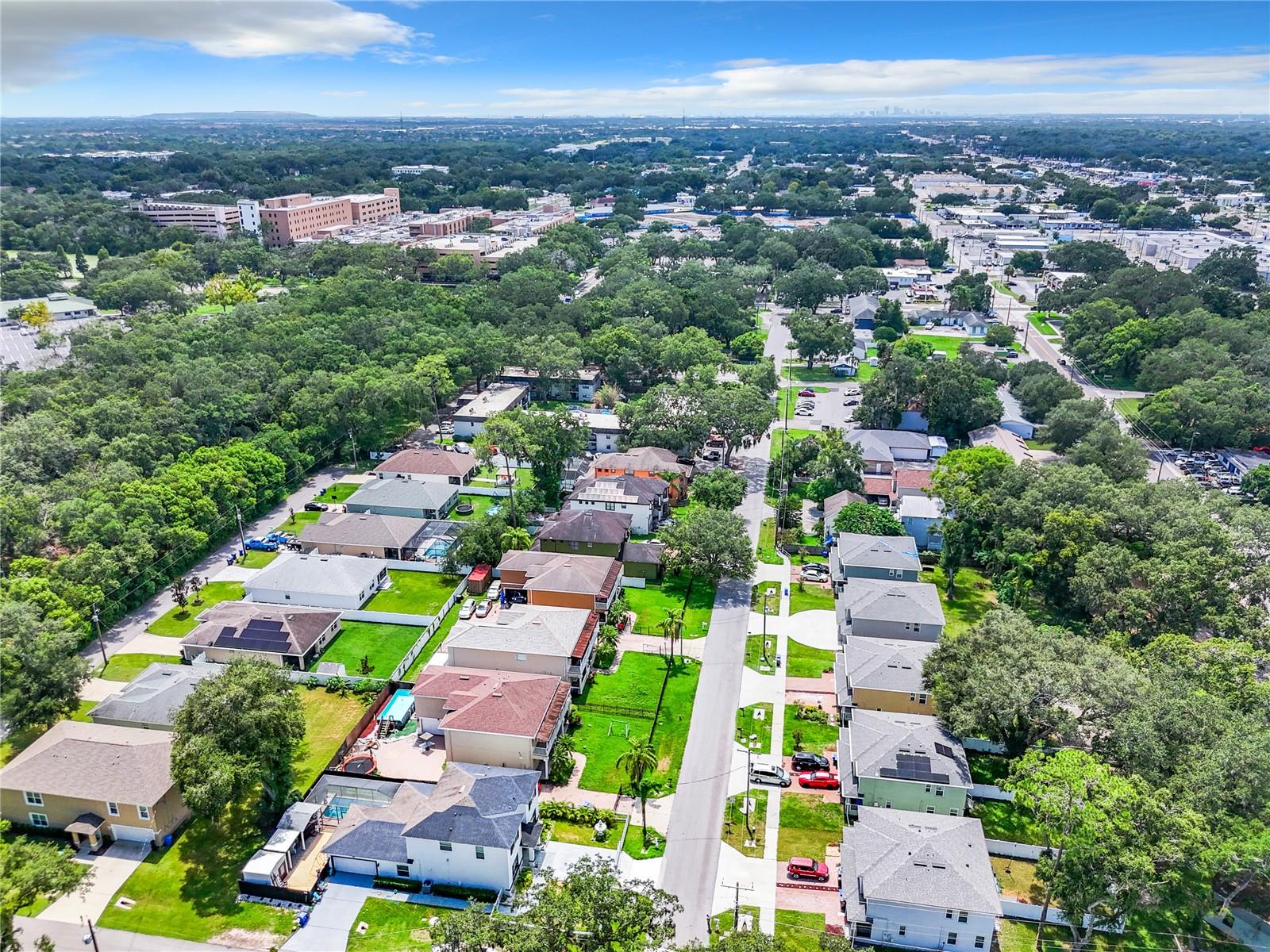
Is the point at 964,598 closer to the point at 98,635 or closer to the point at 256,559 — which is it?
the point at 256,559

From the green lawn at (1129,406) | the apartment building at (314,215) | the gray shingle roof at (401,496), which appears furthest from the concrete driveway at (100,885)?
the apartment building at (314,215)

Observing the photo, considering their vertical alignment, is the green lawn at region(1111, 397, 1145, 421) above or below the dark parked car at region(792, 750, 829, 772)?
above

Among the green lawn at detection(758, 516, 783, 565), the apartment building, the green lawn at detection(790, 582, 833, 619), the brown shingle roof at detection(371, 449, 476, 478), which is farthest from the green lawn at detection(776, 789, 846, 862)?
the apartment building

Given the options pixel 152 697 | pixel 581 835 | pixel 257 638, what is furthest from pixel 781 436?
pixel 152 697

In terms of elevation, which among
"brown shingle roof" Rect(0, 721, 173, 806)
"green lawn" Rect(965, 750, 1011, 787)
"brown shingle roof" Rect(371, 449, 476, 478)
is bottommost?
"green lawn" Rect(965, 750, 1011, 787)

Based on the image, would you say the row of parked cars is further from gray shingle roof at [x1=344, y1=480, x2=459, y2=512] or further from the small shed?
gray shingle roof at [x1=344, y1=480, x2=459, y2=512]
